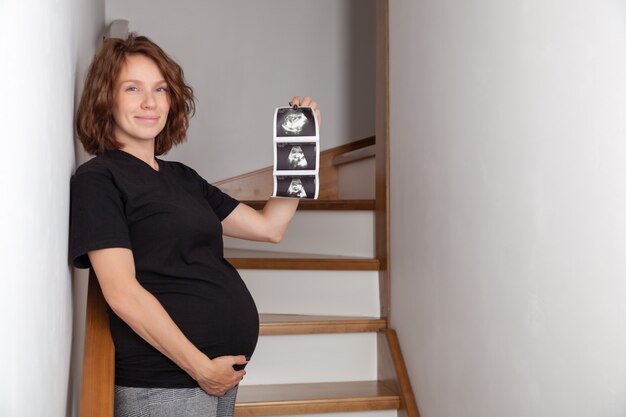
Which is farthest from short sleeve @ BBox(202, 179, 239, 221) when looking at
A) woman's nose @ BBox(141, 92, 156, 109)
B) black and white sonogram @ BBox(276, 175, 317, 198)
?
woman's nose @ BBox(141, 92, 156, 109)

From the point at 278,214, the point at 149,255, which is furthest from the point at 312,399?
the point at 149,255

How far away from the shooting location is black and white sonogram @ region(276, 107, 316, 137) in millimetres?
1562

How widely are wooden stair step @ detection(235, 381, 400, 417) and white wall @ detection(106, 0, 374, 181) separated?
1.64 metres

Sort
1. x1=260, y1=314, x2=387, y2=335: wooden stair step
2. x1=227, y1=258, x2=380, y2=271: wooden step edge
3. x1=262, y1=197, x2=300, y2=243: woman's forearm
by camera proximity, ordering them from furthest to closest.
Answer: x1=227, y1=258, x2=380, y2=271: wooden step edge, x1=260, y1=314, x2=387, y2=335: wooden stair step, x1=262, y1=197, x2=300, y2=243: woman's forearm

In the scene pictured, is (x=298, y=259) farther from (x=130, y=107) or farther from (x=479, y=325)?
(x=130, y=107)

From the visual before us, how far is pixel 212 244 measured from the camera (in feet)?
4.70

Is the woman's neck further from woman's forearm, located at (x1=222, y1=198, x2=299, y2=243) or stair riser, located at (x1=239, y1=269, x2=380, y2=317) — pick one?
stair riser, located at (x1=239, y1=269, x2=380, y2=317)

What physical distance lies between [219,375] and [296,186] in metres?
0.47

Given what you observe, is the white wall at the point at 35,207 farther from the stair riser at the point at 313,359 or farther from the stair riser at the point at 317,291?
the stair riser at the point at 317,291

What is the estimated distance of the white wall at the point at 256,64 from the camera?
12.2 ft

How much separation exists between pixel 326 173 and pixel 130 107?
97.6 inches

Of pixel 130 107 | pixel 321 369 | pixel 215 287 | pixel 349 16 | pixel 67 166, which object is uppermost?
pixel 349 16

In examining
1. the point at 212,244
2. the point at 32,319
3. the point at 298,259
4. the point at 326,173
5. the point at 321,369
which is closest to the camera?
the point at 32,319

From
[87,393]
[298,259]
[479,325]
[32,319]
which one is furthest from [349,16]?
[32,319]
